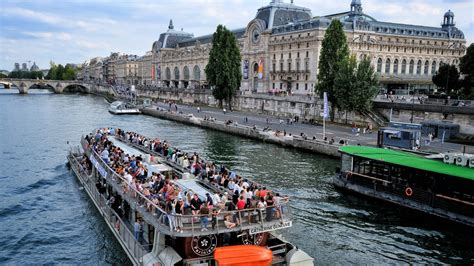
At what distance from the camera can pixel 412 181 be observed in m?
26.7

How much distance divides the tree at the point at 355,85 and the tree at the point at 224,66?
3167cm

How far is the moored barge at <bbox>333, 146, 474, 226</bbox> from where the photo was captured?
23703 mm

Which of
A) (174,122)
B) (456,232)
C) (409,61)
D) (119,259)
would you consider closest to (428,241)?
(456,232)

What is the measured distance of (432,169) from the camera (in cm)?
2489

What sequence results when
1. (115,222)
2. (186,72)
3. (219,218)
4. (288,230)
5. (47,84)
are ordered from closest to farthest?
(219,218), (115,222), (288,230), (186,72), (47,84)

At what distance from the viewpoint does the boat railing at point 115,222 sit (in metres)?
16.8

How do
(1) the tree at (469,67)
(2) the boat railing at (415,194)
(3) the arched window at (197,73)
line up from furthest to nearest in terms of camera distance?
(3) the arched window at (197,73) → (1) the tree at (469,67) → (2) the boat railing at (415,194)

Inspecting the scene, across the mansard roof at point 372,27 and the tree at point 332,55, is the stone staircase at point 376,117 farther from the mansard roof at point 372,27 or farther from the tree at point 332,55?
the mansard roof at point 372,27

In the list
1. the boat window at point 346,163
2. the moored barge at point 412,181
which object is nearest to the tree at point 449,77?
the boat window at point 346,163

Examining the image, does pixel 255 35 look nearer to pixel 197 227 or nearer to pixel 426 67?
pixel 426 67

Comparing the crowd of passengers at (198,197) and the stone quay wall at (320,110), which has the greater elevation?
the stone quay wall at (320,110)

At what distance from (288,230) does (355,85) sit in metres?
35.3

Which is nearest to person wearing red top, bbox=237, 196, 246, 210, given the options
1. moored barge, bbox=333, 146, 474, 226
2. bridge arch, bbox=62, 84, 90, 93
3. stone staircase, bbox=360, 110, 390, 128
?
moored barge, bbox=333, 146, 474, 226

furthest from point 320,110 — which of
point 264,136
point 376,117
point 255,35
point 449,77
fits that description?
point 255,35
